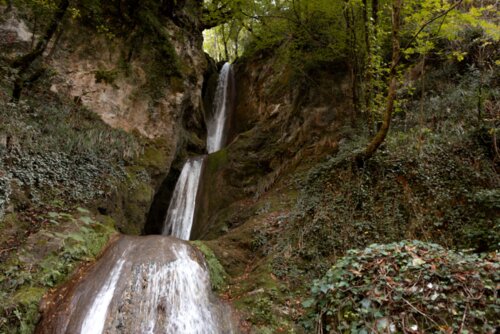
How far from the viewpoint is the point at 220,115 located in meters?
17.1

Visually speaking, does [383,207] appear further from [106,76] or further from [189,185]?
[106,76]

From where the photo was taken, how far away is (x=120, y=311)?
5879 mm

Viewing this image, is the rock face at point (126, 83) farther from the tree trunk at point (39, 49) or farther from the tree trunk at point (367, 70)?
the tree trunk at point (367, 70)

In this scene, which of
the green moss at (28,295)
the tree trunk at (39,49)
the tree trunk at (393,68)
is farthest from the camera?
the tree trunk at (39,49)

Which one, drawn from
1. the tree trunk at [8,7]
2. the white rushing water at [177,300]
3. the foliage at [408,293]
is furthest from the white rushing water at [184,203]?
the tree trunk at [8,7]

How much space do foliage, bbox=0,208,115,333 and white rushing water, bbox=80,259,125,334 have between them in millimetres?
845

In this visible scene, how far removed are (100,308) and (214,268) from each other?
8.55ft

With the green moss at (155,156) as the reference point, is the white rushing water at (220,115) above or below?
above

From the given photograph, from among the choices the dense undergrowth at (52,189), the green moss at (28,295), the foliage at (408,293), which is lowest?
the green moss at (28,295)

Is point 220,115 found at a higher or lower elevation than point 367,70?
higher

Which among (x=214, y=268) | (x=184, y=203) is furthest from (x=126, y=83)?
(x=214, y=268)

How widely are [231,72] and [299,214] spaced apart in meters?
13.0

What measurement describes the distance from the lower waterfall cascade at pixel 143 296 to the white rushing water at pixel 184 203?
3689 mm

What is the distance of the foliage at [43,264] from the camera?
533cm
